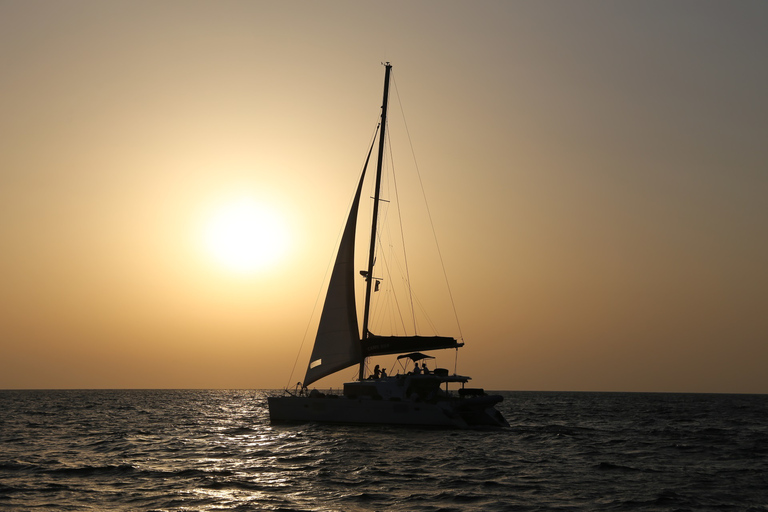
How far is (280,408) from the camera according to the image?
38.2 m

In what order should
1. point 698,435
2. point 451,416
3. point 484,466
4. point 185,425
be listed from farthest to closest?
point 185,425 < point 698,435 < point 451,416 < point 484,466

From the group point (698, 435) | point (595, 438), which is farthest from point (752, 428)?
point (595, 438)

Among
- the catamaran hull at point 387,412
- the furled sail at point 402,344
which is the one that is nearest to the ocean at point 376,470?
the catamaran hull at point 387,412

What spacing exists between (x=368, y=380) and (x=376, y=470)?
1256cm

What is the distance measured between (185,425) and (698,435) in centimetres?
3044

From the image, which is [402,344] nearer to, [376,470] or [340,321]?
[340,321]

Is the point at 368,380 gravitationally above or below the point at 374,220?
below

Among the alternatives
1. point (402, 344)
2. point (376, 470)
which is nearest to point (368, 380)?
point (402, 344)

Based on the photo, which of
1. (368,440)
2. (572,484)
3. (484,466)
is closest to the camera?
(572,484)

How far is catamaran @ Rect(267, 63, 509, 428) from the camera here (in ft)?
116

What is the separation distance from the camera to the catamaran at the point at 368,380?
116 ft

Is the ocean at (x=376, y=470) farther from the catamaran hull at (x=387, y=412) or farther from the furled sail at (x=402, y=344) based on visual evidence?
the furled sail at (x=402, y=344)

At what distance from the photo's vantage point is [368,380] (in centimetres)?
3728

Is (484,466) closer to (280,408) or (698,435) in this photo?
(280,408)
